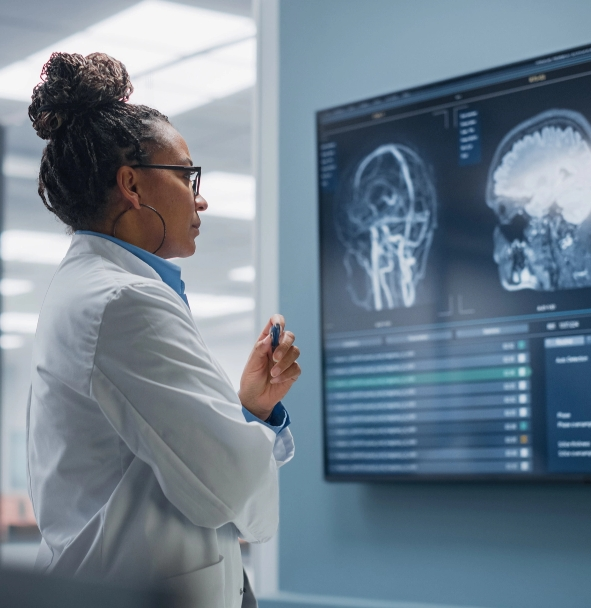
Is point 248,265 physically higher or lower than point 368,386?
higher

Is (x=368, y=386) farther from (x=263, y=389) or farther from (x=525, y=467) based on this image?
(x=263, y=389)

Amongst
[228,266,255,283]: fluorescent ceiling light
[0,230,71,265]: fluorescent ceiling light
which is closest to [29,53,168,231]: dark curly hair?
[0,230,71,265]: fluorescent ceiling light

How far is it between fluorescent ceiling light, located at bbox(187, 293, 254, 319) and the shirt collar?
8025 millimetres

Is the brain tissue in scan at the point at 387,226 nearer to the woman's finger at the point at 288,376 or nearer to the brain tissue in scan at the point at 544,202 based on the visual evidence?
the brain tissue in scan at the point at 544,202

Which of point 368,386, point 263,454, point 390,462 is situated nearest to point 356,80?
point 368,386

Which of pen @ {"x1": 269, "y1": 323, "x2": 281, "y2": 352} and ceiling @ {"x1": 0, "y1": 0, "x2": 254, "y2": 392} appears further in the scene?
ceiling @ {"x1": 0, "y1": 0, "x2": 254, "y2": 392}

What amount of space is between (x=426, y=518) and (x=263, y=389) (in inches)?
37.2

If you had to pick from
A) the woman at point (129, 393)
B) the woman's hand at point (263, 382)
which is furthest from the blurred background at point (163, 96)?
the woman's hand at point (263, 382)

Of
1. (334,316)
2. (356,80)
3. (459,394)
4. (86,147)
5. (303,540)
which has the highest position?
(356,80)

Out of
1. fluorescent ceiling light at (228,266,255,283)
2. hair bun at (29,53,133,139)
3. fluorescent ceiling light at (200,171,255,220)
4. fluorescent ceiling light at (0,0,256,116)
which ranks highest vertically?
fluorescent ceiling light at (0,0,256,116)

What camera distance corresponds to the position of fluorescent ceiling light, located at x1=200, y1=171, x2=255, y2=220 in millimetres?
5812

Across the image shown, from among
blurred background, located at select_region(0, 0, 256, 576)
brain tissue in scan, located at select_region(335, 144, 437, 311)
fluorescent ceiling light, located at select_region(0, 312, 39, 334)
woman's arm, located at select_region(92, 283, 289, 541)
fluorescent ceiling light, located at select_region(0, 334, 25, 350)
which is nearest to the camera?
woman's arm, located at select_region(92, 283, 289, 541)

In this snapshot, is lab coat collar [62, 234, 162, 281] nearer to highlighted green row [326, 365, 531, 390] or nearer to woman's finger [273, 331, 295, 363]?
woman's finger [273, 331, 295, 363]

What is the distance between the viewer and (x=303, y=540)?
7.66 feet
